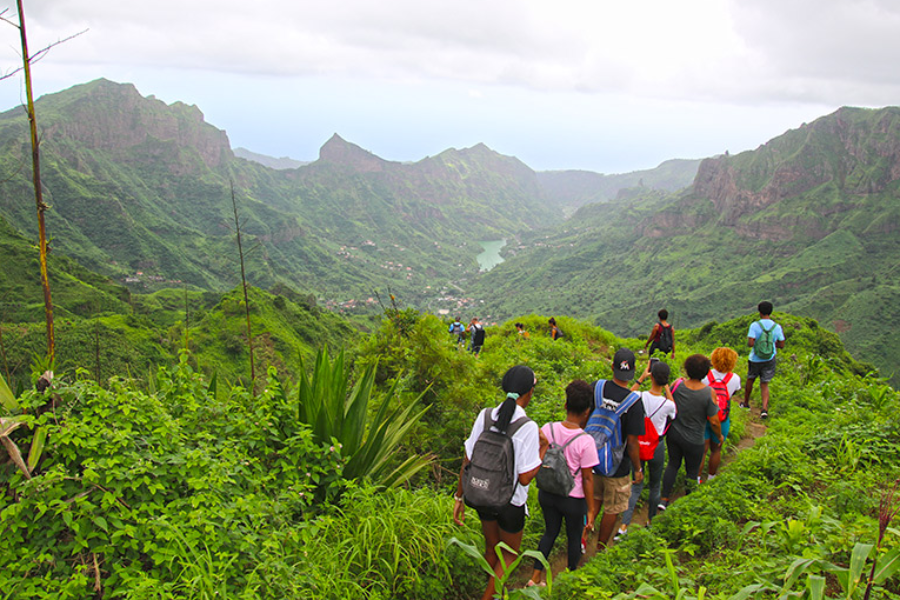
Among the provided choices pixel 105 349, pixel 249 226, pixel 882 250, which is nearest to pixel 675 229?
pixel 882 250

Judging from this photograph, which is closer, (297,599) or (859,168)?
(297,599)

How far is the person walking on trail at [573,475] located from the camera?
324 cm

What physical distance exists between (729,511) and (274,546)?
10.3 ft

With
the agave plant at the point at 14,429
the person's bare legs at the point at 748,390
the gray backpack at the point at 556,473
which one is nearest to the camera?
Result: the agave plant at the point at 14,429

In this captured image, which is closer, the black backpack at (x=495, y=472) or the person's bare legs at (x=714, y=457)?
the black backpack at (x=495, y=472)

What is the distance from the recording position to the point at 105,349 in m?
21.3

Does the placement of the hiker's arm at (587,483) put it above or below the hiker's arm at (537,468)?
below

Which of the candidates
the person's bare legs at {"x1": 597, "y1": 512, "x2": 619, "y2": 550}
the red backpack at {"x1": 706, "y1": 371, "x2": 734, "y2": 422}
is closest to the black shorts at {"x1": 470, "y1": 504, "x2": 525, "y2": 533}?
the person's bare legs at {"x1": 597, "y1": 512, "x2": 619, "y2": 550}

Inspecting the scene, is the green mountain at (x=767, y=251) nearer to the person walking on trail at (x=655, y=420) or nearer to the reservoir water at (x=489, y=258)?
the reservoir water at (x=489, y=258)

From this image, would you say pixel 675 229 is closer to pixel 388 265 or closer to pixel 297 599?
pixel 388 265

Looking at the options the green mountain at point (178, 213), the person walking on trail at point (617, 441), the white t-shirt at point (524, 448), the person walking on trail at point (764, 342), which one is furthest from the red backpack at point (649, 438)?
the green mountain at point (178, 213)

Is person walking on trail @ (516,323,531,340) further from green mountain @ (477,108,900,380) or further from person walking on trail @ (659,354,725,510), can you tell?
green mountain @ (477,108,900,380)

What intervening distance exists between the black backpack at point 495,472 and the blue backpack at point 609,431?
0.97 metres

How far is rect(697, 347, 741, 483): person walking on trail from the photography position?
15.4 feet
